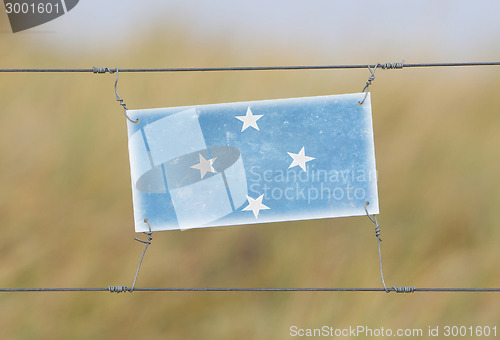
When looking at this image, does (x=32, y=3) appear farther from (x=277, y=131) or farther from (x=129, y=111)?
(x=277, y=131)

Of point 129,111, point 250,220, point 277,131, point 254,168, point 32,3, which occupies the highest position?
point 32,3

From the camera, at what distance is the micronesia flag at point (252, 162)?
2344mm

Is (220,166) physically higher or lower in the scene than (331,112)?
lower

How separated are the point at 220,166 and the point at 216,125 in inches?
7.3

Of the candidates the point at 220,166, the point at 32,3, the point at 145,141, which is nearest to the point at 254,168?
the point at 220,166

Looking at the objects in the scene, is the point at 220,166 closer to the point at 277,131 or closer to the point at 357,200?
the point at 277,131

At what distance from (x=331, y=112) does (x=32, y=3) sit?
1.92 meters

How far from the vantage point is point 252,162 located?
7.75 ft

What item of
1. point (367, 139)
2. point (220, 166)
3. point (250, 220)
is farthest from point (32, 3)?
point (367, 139)

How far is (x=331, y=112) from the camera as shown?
237cm

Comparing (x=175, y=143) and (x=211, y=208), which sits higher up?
(x=175, y=143)

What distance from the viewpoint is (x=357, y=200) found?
2.34m

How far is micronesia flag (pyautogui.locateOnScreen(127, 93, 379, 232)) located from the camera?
2.34 meters

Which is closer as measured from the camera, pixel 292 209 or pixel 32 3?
pixel 292 209
